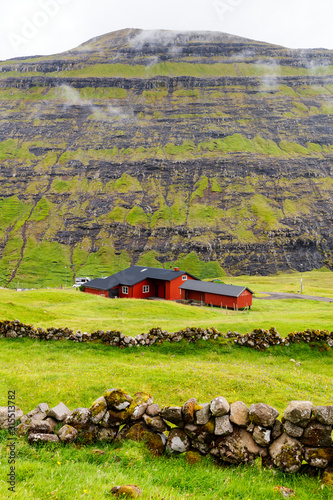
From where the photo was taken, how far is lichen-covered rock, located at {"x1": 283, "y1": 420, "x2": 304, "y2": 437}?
8.23 metres

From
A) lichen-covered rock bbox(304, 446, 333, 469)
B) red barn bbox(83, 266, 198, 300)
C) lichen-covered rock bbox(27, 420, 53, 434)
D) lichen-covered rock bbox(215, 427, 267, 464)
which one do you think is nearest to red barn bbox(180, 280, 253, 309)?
red barn bbox(83, 266, 198, 300)

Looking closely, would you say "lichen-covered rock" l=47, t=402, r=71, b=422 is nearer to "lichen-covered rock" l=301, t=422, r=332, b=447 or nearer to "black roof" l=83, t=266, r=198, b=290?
"lichen-covered rock" l=301, t=422, r=332, b=447

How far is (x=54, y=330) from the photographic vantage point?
83.1 ft

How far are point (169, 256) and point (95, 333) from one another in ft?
569

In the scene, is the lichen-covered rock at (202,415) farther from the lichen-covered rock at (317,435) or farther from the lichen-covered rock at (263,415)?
the lichen-covered rock at (317,435)

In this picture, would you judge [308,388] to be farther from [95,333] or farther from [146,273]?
[146,273]

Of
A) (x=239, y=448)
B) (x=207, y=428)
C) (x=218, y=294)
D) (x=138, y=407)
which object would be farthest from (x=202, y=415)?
(x=218, y=294)

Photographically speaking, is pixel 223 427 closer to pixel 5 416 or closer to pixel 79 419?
pixel 79 419

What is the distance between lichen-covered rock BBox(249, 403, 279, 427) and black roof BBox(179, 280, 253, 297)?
6251cm

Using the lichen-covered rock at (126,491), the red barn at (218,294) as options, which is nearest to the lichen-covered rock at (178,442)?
the lichen-covered rock at (126,491)

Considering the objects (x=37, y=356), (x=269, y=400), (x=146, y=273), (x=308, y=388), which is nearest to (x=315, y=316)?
(x=308, y=388)

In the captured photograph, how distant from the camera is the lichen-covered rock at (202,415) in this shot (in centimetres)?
888

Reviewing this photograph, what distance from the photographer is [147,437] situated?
9312mm

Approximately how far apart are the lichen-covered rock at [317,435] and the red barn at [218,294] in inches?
2462
